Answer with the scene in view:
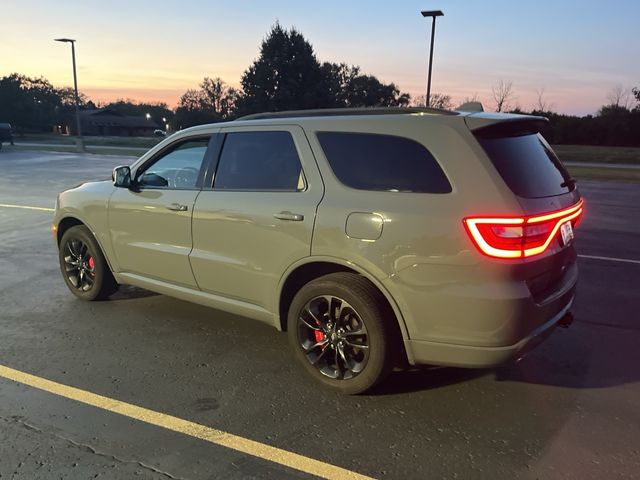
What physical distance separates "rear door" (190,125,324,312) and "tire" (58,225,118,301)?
56.8 inches

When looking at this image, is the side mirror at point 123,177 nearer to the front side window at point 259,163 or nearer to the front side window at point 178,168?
the front side window at point 178,168

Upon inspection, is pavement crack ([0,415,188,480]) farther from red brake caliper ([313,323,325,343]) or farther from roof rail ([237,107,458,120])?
roof rail ([237,107,458,120])

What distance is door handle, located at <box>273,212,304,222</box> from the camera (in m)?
3.52

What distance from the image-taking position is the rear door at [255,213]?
3.58 metres

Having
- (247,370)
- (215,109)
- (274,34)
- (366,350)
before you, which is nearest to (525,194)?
(366,350)

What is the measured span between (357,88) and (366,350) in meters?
74.0

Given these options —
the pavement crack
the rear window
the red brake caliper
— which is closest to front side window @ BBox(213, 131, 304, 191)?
the red brake caliper

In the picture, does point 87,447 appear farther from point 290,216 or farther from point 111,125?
point 111,125

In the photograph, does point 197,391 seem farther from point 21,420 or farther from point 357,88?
point 357,88

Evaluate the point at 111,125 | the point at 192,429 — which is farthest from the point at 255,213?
the point at 111,125

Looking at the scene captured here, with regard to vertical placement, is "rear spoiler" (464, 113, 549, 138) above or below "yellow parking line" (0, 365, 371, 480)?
above

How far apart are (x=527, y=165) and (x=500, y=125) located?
0.98 feet

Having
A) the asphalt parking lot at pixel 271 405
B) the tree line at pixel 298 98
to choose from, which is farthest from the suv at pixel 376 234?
the tree line at pixel 298 98

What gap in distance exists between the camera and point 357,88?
7381cm
